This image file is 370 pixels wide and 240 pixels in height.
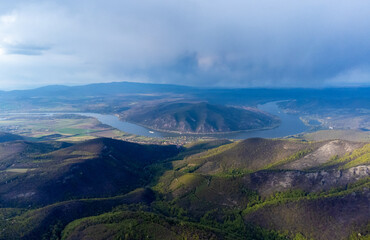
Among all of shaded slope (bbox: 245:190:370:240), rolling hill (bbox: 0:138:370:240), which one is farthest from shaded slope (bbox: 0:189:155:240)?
shaded slope (bbox: 245:190:370:240)

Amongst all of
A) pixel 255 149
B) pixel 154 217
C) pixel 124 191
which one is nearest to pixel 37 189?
pixel 124 191

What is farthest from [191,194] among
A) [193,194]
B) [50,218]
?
[50,218]

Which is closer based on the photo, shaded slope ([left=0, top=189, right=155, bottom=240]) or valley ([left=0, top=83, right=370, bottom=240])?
shaded slope ([left=0, top=189, right=155, bottom=240])

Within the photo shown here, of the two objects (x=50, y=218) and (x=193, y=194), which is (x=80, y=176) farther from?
(x=193, y=194)

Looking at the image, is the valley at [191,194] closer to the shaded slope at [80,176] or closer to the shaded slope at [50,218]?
the shaded slope at [50,218]

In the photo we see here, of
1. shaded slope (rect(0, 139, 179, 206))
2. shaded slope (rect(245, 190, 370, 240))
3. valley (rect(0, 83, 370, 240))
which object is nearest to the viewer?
shaded slope (rect(245, 190, 370, 240))

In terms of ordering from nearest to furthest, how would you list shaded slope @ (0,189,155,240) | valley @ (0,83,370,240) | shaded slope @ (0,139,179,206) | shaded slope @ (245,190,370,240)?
shaded slope @ (245,190,370,240) < shaded slope @ (0,189,155,240) < valley @ (0,83,370,240) < shaded slope @ (0,139,179,206)

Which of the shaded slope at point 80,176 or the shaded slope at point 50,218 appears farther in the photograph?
the shaded slope at point 80,176

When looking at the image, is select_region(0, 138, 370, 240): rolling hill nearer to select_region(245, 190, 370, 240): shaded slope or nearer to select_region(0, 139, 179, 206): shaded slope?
select_region(245, 190, 370, 240): shaded slope

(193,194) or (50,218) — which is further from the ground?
(50,218)

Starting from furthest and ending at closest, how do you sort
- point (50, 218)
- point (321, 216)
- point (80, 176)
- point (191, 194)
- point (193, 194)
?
point (80, 176) → point (191, 194) → point (193, 194) → point (50, 218) → point (321, 216)

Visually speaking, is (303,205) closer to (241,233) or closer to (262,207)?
(262,207)

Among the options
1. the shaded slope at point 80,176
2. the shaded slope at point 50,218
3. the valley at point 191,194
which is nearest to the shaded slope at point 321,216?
the valley at point 191,194
